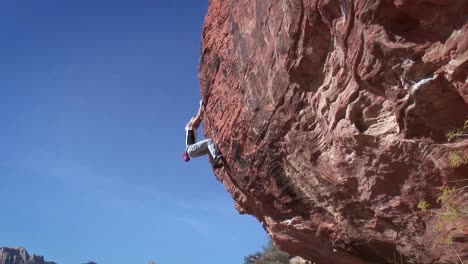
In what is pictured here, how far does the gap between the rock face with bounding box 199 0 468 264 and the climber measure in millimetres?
459

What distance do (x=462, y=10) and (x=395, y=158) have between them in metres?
2.62

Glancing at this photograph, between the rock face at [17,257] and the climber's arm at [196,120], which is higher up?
the rock face at [17,257]

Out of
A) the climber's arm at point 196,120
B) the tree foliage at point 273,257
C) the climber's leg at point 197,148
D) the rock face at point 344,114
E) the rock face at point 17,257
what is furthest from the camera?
the rock face at point 17,257

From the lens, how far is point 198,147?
1169cm

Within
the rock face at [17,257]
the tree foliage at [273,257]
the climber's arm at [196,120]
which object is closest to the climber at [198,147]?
the climber's arm at [196,120]

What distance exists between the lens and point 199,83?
11898 millimetres

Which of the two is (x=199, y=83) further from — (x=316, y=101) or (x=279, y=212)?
(x=316, y=101)

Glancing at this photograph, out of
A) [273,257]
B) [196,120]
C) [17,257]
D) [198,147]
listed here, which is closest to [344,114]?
[198,147]

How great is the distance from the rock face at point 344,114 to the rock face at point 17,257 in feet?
455

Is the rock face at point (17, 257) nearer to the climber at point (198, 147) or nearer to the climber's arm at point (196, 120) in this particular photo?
the climber's arm at point (196, 120)

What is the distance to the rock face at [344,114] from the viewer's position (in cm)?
577

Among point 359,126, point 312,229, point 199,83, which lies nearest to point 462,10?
point 359,126

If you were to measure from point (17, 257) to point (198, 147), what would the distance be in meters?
142

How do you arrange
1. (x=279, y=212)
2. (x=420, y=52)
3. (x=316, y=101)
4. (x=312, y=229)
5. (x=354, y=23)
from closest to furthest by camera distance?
1. (x=420, y=52)
2. (x=354, y=23)
3. (x=316, y=101)
4. (x=312, y=229)
5. (x=279, y=212)
